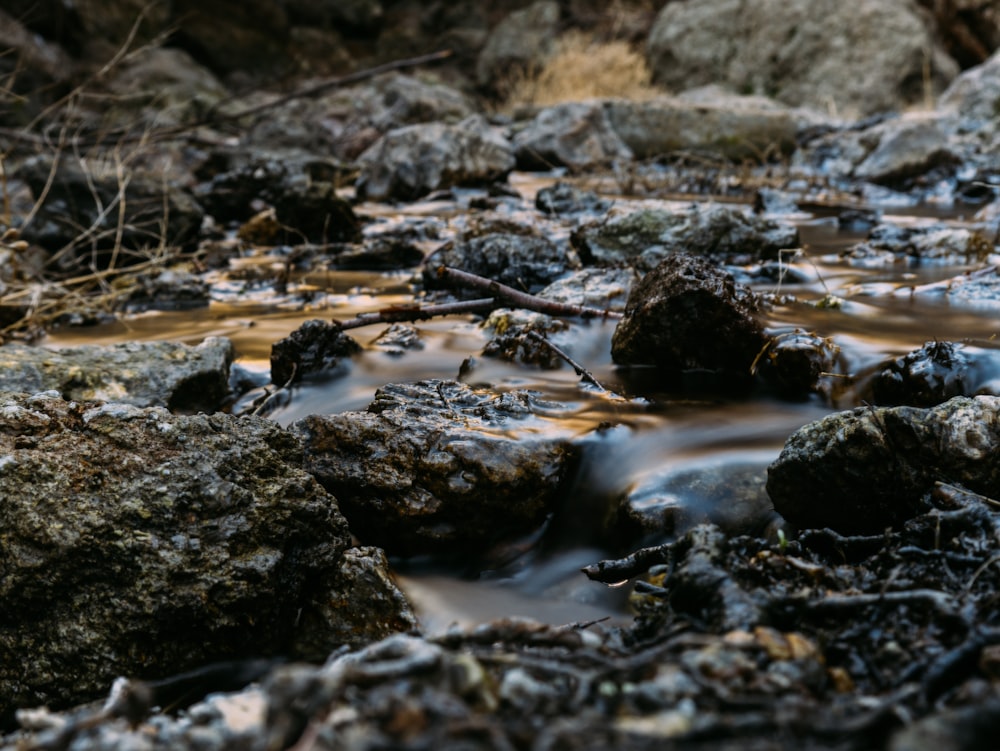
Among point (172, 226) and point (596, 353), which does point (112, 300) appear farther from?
point (596, 353)

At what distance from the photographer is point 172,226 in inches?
237

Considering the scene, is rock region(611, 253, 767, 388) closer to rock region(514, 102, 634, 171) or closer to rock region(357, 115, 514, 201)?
rock region(357, 115, 514, 201)

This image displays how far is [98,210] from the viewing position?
5809 mm

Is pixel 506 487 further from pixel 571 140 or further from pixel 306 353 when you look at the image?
pixel 571 140

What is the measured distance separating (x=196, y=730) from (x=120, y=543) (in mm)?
763

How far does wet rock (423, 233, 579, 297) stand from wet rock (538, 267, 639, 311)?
26 centimetres

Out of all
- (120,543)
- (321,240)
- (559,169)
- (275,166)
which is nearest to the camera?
(120,543)

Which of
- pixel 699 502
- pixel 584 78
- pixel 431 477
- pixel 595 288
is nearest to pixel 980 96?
pixel 584 78

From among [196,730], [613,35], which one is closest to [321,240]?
[196,730]

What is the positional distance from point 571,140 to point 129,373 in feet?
26.5

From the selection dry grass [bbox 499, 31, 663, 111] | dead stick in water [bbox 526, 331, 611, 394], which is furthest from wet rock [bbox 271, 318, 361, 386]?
dry grass [bbox 499, 31, 663, 111]

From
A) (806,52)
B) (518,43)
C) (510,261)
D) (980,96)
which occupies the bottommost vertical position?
(510,261)

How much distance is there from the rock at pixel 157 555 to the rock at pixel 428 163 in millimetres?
6955

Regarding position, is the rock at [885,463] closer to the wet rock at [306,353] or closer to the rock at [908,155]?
the wet rock at [306,353]
